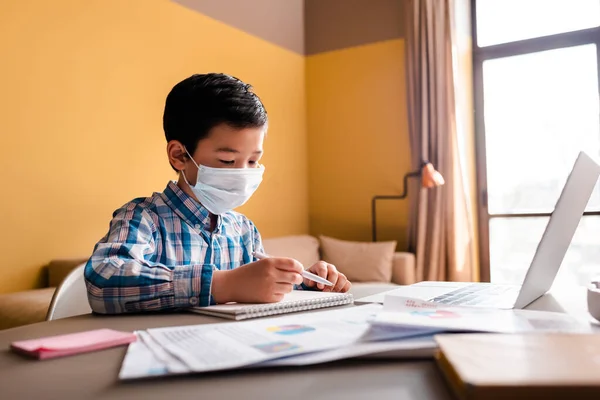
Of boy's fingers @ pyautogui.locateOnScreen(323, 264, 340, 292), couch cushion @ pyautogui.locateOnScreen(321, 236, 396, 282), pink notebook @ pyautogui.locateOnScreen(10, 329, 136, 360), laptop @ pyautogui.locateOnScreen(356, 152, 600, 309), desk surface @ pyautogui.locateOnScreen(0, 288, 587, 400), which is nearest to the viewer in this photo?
desk surface @ pyautogui.locateOnScreen(0, 288, 587, 400)

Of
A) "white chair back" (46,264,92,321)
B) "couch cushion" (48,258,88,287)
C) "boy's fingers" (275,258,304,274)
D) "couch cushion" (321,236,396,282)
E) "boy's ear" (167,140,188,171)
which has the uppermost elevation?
"boy's ear" (167,140,188,171)

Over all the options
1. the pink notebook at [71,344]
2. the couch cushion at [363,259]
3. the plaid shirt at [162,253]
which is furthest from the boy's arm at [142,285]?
the couch cushion at [363,259]

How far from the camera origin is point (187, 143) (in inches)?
50.2

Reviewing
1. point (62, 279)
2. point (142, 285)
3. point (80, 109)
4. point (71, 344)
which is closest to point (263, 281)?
point (142, 285)

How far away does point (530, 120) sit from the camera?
12.7ft

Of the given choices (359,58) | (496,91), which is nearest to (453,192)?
(496,91)

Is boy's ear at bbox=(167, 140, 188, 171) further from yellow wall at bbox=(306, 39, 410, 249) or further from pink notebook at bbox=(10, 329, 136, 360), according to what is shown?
yellow wall at bbox=(306, 39, 410, 249)

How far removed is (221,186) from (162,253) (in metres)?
0.20

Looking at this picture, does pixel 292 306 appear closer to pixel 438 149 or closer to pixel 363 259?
pixel 363 259

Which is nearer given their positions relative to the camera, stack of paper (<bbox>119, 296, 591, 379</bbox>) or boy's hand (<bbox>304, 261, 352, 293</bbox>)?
stack of paper (<bbox>119, 296, 591, 379</bbox>)

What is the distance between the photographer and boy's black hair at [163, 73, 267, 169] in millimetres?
1208

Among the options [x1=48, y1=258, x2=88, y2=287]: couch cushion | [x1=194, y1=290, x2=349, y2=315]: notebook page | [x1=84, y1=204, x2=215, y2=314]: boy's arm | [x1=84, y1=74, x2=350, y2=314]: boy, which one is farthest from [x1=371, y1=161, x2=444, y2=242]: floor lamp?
[x1=84, y1=204, x2=215, y2=314]: boy's arm

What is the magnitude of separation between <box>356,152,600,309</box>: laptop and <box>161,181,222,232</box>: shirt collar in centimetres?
46

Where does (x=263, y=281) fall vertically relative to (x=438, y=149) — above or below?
below
